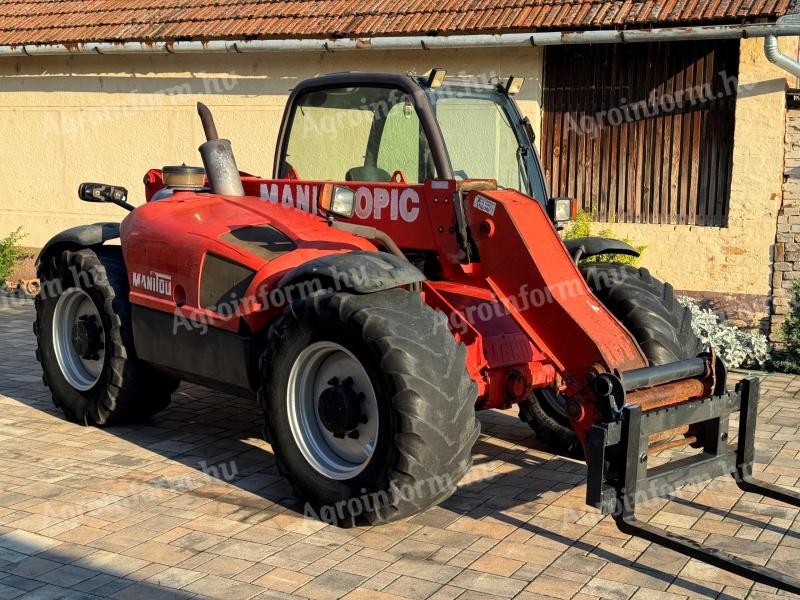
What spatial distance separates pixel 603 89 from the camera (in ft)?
32.6

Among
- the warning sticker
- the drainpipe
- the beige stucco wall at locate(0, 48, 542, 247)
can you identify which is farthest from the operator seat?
the beige stucco wall at locate(0, 48, 542, 247)

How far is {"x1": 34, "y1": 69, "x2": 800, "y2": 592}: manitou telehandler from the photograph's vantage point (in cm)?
476

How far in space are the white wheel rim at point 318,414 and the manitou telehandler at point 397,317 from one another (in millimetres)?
12

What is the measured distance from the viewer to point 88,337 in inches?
265

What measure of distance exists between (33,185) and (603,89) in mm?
7798

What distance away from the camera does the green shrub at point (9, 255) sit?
1334 centimetres

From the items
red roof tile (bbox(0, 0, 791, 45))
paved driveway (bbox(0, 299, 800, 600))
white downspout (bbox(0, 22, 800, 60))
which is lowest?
paved driveway (bbox(0, 299, 800, 600))

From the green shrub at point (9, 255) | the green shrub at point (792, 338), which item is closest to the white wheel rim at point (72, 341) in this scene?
the green shrub at point (792, 338)

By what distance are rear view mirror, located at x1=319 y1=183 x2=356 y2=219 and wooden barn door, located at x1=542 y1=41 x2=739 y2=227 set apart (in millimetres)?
5138

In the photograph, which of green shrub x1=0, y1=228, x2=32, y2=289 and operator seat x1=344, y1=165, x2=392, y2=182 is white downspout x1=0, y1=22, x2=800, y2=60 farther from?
operator seat x1=344, y1=165, x2=392, y2=182

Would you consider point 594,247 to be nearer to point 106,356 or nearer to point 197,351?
point 197,351

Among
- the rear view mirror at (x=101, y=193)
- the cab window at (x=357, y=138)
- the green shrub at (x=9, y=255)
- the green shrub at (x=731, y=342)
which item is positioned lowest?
the green shrub at (x=731, y=342)

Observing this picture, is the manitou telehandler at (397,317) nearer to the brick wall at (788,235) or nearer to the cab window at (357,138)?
the cab window at (357,138)

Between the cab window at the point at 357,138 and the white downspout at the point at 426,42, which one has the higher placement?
the white downspout at the point at 426,42
